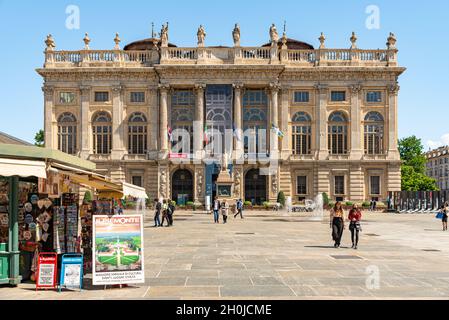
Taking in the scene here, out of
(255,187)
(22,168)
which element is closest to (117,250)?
(22,168)

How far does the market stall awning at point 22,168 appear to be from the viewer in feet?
39.9

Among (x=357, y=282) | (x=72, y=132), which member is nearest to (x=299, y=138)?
(x=72, y=132)

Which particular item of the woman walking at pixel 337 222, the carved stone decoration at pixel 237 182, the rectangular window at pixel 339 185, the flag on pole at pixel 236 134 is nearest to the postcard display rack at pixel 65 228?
the woman walking at pixel 337 222

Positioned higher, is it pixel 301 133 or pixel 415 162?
pixel 301 133

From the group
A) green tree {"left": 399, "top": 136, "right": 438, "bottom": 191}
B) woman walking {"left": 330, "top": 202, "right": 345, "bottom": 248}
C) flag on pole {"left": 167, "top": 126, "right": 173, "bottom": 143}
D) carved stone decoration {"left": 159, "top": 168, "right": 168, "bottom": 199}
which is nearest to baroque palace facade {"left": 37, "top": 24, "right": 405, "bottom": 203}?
carved stone decoration {"left": 159, "top": 168, "right": 168, "bottom": 199}

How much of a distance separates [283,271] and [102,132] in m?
56.7

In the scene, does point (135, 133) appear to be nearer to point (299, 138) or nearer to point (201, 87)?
point (201, 87)

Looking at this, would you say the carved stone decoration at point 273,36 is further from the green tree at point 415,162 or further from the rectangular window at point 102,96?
the green tree at point 415,162

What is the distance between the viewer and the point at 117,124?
69125 millimetres

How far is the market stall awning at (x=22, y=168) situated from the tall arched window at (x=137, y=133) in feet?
188

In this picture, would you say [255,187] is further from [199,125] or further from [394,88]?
[394,88]

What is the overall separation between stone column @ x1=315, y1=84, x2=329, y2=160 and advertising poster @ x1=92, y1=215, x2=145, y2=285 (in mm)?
57081

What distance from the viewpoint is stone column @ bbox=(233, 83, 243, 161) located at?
222 feet
